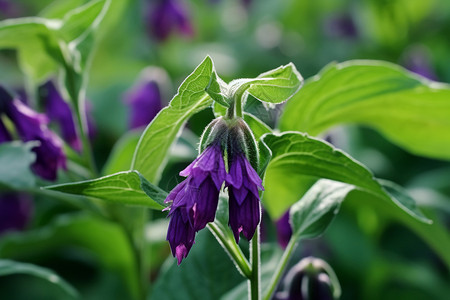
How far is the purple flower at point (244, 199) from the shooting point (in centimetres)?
107

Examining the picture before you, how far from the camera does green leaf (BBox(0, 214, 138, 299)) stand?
2.14m

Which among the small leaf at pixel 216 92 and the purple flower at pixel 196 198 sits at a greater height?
the small leaf at pixel 216 92

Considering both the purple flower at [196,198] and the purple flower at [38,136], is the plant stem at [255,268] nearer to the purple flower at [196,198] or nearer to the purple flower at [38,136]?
the purple flower at [196,198]

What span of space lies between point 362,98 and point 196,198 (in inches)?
32.1

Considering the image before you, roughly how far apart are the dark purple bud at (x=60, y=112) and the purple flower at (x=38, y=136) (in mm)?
393

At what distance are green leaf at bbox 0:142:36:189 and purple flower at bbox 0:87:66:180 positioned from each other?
3 cm

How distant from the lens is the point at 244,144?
1127 millimetres

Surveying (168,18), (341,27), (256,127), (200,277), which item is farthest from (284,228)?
(341,27)

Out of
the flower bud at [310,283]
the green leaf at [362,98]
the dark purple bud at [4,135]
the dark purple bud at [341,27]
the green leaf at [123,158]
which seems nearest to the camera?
the flower bud at [310,283]

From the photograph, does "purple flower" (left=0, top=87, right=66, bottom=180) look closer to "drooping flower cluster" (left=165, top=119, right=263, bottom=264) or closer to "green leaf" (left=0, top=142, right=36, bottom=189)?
"green leaf" (left=0, top=142, right=36, bottom=189)

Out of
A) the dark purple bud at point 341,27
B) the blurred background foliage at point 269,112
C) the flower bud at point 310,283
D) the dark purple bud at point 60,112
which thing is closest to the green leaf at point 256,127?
the blurred background foliage at point 269,112

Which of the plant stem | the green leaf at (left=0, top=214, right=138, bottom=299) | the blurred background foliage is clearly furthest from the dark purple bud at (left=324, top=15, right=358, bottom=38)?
the plant stem

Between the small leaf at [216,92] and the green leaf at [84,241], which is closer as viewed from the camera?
the small leaf at [216,92]

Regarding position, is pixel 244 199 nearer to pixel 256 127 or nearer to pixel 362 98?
pixel 256 127
